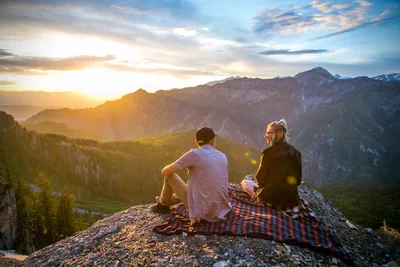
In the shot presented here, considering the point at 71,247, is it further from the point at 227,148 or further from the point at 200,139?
the point at 227,148

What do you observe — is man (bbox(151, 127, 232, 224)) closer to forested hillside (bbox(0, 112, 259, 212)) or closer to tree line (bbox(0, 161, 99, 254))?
tree line (bbox(0, 161, 99, 254))

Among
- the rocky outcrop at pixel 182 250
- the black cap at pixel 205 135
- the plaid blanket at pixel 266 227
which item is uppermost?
the black cap at pixel 205 135

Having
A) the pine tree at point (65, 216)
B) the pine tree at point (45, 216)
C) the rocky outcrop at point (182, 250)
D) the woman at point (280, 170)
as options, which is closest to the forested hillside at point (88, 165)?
the pine tree at point (65, 216)

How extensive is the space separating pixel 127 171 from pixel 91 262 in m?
140

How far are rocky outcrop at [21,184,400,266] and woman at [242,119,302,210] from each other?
2.01 metres

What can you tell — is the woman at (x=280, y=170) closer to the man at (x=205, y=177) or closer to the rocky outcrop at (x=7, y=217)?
the man at (x=205, y=177)

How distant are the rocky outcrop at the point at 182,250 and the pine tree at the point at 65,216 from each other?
41420 millimetres

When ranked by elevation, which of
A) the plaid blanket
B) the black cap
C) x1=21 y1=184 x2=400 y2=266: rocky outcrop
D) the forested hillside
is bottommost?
the forested hillside

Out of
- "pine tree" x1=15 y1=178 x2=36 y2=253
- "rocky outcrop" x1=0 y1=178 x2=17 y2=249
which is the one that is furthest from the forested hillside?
"rocky outcrop" x1=0 y1=178 x2=17 y2=249

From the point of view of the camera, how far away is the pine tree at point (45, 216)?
148 feet

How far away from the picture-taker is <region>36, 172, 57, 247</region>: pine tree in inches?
1773

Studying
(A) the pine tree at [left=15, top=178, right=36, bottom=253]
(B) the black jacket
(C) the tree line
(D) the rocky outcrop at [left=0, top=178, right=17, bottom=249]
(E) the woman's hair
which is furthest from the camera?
(C) the tree line

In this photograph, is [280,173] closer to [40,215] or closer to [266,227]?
[266,227]

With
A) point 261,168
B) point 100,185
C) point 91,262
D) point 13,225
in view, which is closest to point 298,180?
point 261,168
